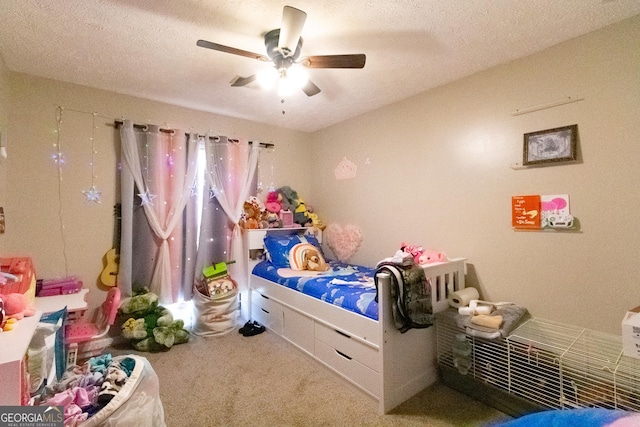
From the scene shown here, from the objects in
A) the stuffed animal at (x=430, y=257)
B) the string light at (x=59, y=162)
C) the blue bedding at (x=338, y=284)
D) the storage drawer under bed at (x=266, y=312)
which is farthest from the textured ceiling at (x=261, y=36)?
the storage drawer under bed at (x=266, y=312)

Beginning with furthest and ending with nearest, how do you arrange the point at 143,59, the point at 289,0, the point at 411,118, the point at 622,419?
the point at 411,118 → the point at 143,59 → the point at 289,0 → the point at 622,419

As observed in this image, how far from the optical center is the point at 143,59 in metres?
2.21

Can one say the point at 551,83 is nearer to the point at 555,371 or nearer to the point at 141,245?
the point at 555,371

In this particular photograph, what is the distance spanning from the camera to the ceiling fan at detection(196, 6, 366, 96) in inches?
60.0

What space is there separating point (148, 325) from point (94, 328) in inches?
16.2

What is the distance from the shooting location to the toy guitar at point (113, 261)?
2771 millimetres

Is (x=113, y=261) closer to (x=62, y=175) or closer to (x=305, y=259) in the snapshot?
(x=62, y=175)

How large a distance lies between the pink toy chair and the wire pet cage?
287 cm

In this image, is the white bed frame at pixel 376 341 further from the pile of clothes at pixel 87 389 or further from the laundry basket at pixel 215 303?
the pile of clothes at pixel 87 389

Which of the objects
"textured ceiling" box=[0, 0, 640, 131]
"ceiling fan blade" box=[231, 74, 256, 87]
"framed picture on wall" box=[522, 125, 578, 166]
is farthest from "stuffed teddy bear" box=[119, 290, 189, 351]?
"framed picture on wall" box=[522, 125, 578, 166]

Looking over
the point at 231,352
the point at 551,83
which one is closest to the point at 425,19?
the point at 551,83

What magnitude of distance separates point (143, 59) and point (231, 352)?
2.55m

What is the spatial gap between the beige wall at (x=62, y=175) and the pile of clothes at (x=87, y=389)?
1573mm

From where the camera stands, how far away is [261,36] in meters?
1.92
